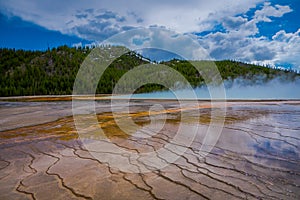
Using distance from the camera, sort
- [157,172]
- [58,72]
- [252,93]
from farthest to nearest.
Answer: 1. [58,72]
2. [252,93]
3. [157,172]

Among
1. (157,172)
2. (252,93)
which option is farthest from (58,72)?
(157,172)

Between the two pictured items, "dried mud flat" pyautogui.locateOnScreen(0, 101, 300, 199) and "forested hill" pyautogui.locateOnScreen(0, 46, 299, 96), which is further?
"forested hill" pyautogui.locateOnScreen(0, 46, 299, 96)

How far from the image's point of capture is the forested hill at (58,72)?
272 feet

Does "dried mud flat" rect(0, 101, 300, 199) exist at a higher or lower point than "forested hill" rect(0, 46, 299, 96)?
lower

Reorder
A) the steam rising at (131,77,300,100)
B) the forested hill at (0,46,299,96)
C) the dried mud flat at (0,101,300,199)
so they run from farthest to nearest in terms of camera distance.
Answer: the forested hill at (0,46,299,96)
the steam rising at (131,77,300,100)
the dried mud flat at (0,101,300,199)

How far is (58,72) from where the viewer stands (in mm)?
116375

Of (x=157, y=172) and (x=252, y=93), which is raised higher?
(x=252, y=93)

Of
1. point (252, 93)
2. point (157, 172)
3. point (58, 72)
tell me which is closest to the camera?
point (157, 172)

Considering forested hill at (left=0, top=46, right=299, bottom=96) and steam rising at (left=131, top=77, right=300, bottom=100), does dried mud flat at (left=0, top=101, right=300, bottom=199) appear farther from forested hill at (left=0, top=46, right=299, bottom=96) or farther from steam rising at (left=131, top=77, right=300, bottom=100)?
forested hill at (left=0, top=46, right=299, bottom=96)

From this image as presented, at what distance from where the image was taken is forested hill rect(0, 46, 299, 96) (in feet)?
272

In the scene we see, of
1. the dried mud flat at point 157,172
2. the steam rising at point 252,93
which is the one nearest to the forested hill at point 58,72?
the steam rising at point 252,93

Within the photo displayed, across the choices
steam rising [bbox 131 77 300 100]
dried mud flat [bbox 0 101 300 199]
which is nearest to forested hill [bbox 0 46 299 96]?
steam rising [bbox 131 77 300 100]

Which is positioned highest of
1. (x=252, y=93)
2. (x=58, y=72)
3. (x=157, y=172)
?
(x=58, y=72)

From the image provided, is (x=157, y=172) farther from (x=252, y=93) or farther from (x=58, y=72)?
(x=58, y=72)
